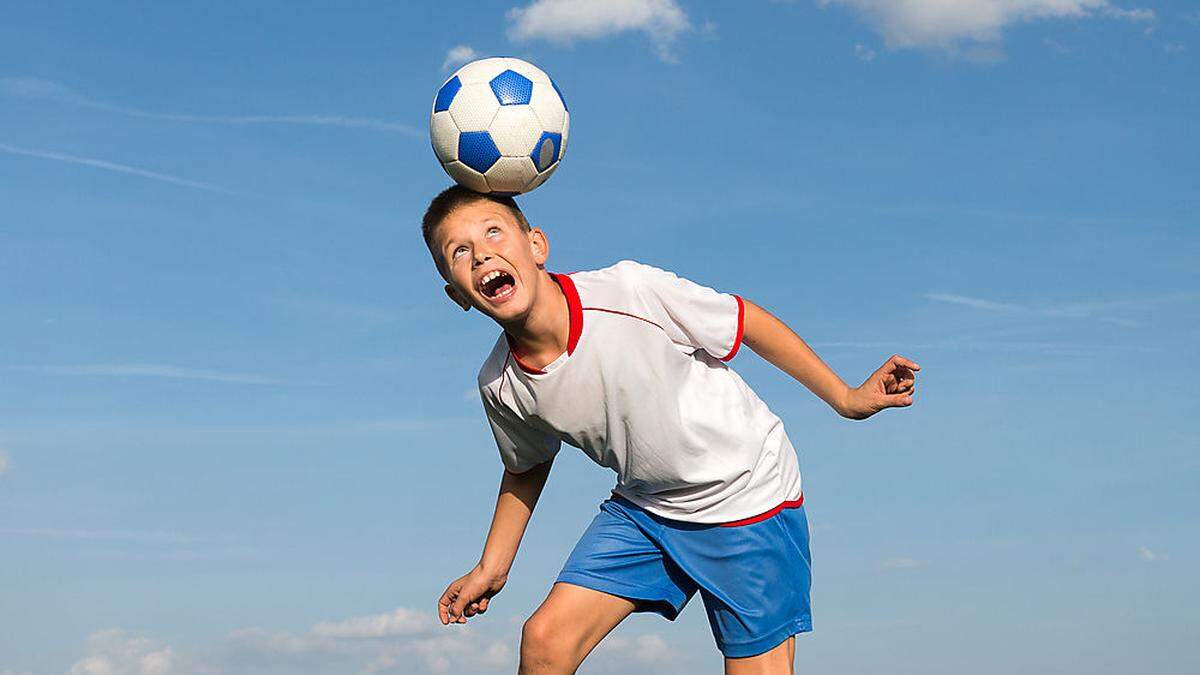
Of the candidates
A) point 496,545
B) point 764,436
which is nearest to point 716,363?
point 764,436

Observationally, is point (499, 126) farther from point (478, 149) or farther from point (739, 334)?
point (739, 334)

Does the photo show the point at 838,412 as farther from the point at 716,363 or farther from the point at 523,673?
the point at 523,673

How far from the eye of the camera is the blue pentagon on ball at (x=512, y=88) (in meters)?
6.73

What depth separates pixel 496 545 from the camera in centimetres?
709

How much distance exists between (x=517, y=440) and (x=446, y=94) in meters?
1.52

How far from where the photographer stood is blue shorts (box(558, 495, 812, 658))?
22.2 ft

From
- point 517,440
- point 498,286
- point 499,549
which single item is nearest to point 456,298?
point 498,286

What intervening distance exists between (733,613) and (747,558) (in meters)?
0.28

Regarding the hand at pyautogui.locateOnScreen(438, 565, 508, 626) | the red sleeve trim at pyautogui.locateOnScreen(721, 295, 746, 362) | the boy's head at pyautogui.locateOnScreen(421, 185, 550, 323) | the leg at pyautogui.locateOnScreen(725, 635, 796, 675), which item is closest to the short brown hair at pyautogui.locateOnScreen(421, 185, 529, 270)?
the boy's head at pyautogui.locateOnScreen(421, 185, 550, 323)

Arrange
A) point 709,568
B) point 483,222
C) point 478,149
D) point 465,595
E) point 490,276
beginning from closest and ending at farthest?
point 490,276, point 483,222, point 478,149, point 709,568, point 465,595

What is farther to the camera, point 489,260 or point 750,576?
point 750,576

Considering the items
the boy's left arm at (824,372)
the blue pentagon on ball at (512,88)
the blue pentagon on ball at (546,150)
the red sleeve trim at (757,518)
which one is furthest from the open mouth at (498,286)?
the red sleeve trim at (757,518)

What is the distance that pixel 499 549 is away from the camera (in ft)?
23.2

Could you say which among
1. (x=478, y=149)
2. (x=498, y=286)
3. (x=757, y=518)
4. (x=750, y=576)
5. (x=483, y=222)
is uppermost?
(x=478, y=149)
